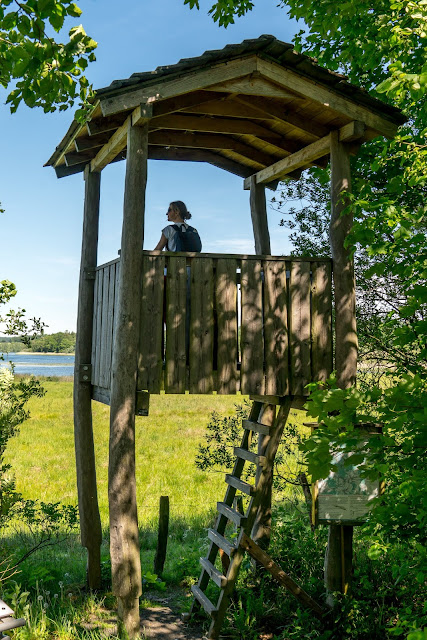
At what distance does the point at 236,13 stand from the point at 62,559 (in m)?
8.73

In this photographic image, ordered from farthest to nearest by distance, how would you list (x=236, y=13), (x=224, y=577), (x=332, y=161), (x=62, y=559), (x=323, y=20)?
1. (x=236, y=13)
2. (x=62, y=559)
3. (x=323, y=20)
4. (x=332, y=161)
5. (x=224, y=577)

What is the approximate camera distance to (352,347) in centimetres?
691

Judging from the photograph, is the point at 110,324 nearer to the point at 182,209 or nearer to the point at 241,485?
the point at 182,209

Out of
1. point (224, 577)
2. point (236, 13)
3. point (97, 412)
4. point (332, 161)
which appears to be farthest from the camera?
point (97, 412)

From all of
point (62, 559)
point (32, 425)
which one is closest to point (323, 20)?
point (62, 559)

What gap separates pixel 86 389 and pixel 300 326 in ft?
9.87

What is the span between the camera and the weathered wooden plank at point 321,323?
6.91 m

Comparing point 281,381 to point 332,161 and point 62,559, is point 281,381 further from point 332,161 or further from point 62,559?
point 62,559

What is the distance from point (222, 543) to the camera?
271 inches

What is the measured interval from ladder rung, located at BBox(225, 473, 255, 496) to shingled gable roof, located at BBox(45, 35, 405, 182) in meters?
3.80

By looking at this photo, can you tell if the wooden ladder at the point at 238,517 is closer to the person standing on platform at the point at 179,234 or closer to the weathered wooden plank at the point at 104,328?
the weathered wooden plank at the point at 104,328

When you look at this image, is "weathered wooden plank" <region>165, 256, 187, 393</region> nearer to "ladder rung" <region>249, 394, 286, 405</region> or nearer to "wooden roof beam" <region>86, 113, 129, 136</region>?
"ladder rung" <region>249, 394, 286, 405</region>

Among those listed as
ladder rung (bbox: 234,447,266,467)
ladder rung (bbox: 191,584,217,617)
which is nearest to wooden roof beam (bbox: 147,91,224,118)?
ladder rung (bbox: 234,447,266,467)

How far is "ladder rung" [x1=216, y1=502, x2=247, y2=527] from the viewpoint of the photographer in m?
6.55
